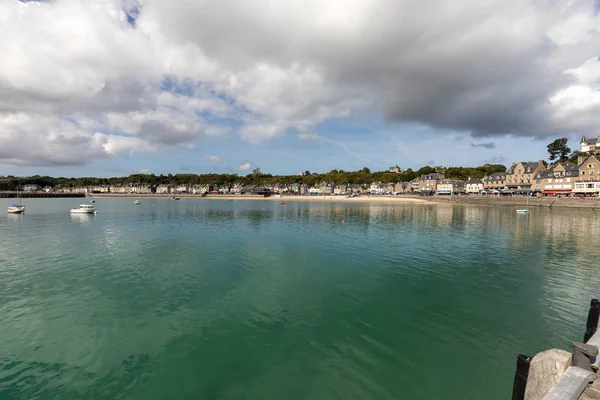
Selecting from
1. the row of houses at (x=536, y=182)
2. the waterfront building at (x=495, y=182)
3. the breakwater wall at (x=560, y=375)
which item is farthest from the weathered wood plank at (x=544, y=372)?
the waterfront building at (x=495, y=182)

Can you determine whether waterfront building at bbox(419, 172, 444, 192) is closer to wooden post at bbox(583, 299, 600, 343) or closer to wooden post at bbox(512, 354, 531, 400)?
wooden post at bbox(583, 299, 600, 343)

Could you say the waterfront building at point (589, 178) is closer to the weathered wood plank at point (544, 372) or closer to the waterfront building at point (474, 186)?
the waterfront building at point (474, 186)

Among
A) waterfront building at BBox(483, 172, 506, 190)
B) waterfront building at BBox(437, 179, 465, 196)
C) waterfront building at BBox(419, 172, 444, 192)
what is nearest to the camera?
waterfront building at BBox(483, 172, 506, 190)

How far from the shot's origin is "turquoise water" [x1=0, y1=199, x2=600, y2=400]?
30.2ft

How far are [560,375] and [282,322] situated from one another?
32.5 ft

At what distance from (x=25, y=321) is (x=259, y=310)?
11110 mm

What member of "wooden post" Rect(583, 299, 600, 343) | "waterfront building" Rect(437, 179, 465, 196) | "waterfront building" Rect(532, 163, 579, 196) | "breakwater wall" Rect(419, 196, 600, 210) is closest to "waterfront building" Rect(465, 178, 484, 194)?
"waterfront building" Rect(437, 179, 465, 196)

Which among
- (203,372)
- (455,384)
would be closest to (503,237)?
(455,384)

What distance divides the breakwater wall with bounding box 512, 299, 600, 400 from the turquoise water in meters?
3.36

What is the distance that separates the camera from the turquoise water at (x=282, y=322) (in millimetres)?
9203

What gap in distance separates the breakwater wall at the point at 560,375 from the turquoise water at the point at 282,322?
3362mm

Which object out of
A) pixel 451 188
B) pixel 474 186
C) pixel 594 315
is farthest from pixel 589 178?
pixel 594 315

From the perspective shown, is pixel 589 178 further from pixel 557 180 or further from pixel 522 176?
pixel 522 176

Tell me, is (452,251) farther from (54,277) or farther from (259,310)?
(54,277)
